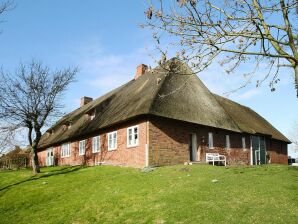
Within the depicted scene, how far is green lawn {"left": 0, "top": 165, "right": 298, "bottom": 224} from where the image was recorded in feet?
38.2

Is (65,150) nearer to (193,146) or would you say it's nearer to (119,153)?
(119,153)

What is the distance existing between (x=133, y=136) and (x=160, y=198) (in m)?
11.3

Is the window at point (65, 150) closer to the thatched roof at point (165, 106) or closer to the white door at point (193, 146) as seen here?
the thatched roof at point (165, 106)

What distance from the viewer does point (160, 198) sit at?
14.4 meters

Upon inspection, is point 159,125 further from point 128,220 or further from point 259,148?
point 259,148

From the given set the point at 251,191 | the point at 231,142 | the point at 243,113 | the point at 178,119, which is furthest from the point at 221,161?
the point at 251,191

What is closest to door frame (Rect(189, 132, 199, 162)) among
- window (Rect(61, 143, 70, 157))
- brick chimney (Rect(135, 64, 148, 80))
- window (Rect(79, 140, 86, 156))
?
window (Rect(79, 140, 86, 156))

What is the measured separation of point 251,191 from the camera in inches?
546

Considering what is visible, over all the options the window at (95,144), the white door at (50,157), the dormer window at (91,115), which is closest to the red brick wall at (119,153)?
the window at (95,144)

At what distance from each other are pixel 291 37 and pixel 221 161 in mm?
20294

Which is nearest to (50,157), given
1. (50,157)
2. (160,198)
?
(50,157)

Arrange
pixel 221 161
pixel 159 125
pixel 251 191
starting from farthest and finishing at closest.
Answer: pixel 221 161, pixel 159 125, pixel 251 191

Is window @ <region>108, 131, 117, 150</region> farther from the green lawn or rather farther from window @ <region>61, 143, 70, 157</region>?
window @ <region>61, 143, 70, 157</region>

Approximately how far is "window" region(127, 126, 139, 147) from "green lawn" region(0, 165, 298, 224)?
313 centimetres
